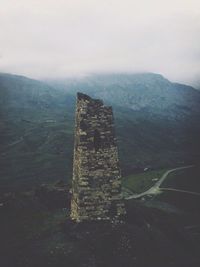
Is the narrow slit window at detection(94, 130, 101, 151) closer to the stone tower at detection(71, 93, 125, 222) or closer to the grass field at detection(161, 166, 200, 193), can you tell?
the stone tower at detection(71, 93, 125, 222)

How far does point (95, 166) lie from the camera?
25.2 meters

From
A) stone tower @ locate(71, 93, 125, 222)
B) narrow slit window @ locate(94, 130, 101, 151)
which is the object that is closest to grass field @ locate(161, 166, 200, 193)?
stone tower @ locate(71, 93, 125, 222)

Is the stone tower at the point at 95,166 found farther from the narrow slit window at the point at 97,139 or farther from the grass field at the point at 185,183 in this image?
the grass field at the point at 185,183

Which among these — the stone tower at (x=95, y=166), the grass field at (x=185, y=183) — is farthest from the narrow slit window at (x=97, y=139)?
the grass field at (x=185, y=183)

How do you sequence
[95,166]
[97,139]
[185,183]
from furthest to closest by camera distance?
[185,183], [97,139], [95,166]

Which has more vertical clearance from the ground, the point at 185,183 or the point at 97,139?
the point at 97,139

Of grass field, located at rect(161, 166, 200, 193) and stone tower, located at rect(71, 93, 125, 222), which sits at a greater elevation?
stone tower, located at rect(71, 93, 125, 222)

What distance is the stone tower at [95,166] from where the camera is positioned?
2505cm

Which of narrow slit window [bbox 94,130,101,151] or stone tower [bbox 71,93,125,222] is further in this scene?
narrow slit window [bbox 94,130,101,151]

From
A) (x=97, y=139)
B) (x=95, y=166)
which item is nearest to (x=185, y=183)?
(x=97, y=139)

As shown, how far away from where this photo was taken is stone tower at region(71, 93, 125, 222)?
25.0 metres

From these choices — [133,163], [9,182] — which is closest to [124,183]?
[9,182]

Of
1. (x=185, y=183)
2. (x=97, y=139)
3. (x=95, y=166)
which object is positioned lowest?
(x=185, y=183)

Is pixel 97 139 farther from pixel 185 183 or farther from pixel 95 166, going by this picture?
pixel 185 183
